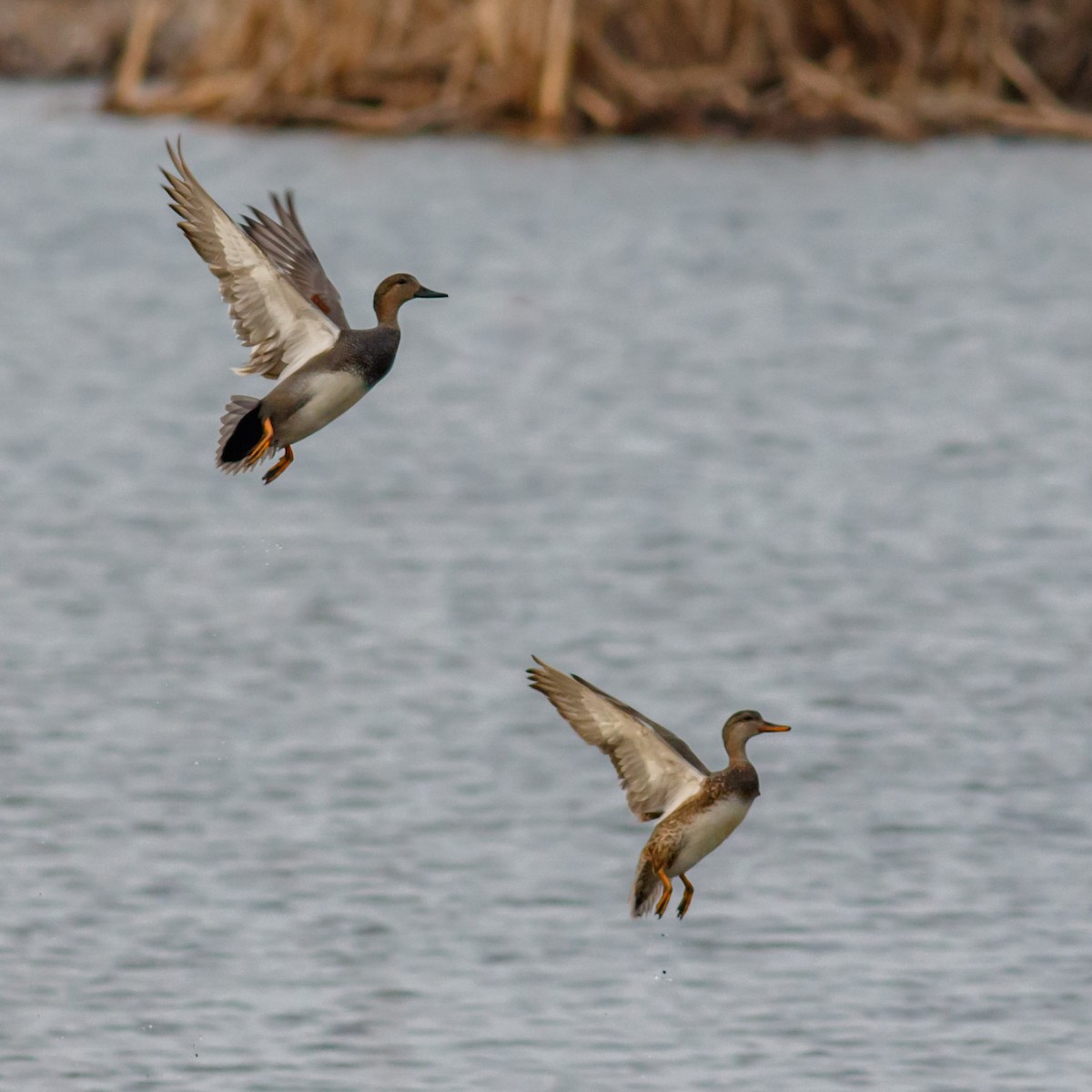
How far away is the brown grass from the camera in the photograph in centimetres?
4050

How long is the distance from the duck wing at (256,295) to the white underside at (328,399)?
0.75 ft

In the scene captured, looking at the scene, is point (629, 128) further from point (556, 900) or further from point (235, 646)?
point (556, 900)

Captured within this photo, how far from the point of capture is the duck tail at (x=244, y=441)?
6.53 metres

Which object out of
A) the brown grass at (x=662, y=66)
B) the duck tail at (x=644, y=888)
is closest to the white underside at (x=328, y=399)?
the duck tail at (x=644, y=888)

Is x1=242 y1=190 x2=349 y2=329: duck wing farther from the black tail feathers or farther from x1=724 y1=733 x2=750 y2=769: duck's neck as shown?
x1=724 y1=733 x2=750 y2=769: duck's neck

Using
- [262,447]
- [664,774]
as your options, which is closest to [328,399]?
[262,447]

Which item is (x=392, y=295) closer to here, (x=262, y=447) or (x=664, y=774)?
(x=262, y=447)

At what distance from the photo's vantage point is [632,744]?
6828mm

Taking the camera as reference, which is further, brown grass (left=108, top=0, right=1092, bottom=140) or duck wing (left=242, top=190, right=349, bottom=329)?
brown grass (left=108, top=0, right=1092, bottom=140)

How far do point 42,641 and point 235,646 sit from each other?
137 centimetres

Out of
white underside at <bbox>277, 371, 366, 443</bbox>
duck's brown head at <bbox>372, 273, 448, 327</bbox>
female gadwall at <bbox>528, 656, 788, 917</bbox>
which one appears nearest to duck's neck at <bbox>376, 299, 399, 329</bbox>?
duck's brown head at <bbox>372, 273, 448, 327</bbox>

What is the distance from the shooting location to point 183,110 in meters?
43.8

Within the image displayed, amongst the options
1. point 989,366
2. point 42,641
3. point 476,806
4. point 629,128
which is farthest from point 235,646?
point 629,128

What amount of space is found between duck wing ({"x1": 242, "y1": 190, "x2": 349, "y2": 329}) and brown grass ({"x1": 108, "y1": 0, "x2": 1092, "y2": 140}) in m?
32.5
